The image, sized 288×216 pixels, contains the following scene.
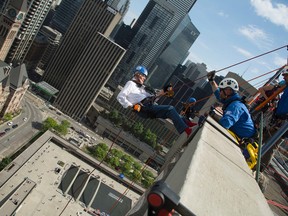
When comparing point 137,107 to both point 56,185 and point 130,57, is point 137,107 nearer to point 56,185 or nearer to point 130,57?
point 56,185

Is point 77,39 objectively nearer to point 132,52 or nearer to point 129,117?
point 129,117

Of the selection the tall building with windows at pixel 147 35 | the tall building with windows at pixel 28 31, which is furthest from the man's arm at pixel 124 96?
the tall building with windows at pixel 147 35

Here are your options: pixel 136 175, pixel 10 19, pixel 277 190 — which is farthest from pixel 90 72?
pixel 277 190

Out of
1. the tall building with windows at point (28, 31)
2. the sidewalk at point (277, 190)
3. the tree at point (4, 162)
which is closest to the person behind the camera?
the sidewalk at point (277, 190)

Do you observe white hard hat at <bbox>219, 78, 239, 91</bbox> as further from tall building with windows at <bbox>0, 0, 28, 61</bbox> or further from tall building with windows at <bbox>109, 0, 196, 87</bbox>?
tall building with windows at <bbox>109, 0, 196, 87</bbox>

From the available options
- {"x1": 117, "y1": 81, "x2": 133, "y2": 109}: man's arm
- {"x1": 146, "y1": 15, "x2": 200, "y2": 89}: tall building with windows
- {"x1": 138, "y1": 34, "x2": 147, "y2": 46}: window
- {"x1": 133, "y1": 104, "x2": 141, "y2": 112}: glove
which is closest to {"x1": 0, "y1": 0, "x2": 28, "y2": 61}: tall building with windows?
{"x1": 138, "y1": 34, "x2": 147, "y2": 46}: window

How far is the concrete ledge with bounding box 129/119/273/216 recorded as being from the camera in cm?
270

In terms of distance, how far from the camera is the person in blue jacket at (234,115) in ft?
24.0

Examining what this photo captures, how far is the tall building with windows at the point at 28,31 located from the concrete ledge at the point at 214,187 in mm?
104213

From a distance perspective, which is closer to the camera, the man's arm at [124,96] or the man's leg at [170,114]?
the man's leg at [170,114]

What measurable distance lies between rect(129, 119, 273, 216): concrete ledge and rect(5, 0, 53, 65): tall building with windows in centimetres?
10421

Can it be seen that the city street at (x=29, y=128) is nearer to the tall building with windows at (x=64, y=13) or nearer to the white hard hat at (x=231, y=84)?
the white hard hat at (x=231, y=84)

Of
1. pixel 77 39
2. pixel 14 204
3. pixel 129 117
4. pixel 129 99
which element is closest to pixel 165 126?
pixel 129 117

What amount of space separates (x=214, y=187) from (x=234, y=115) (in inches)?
182
